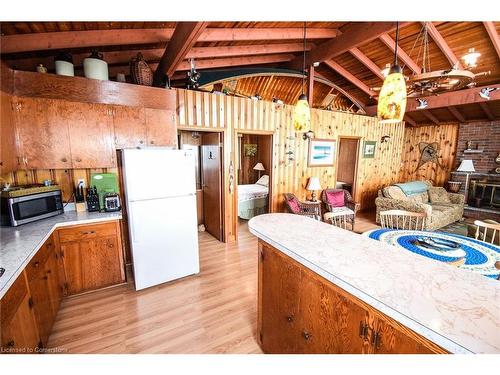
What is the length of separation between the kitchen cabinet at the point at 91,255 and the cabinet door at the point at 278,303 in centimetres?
187

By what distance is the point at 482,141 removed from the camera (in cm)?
568

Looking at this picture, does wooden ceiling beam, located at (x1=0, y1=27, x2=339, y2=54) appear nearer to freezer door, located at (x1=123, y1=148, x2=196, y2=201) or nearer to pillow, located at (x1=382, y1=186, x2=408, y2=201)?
freezer door, located at (x1=123, y1=148, x2=196, y2=201)

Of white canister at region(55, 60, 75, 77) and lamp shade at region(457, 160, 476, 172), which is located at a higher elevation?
white canister at region(55, 60, 75, 77)

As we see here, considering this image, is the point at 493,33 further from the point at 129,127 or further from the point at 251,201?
the point at 129,127

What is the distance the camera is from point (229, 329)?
200cm

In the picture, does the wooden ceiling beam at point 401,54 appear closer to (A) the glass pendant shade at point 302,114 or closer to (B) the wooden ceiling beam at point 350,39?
(B) the wooden ceiling beam at point 350,39

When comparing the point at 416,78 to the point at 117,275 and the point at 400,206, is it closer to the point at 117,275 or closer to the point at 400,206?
the point at 400,206

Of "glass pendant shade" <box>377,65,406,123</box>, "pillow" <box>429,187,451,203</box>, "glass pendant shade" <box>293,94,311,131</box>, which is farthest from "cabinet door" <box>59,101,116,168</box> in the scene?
"pillow" <box>429,187,451,203</box>

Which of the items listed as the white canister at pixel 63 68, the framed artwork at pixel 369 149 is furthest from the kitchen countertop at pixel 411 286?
the framed artwork at pixel 369 149

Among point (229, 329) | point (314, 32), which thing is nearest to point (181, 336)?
→ point (229, 329)

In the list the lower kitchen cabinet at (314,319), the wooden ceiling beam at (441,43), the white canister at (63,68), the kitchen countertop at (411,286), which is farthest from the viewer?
the wooden ceiling beam at (441,43)

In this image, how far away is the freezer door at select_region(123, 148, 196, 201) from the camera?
2.28 meters

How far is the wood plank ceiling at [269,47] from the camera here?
224 centimetres

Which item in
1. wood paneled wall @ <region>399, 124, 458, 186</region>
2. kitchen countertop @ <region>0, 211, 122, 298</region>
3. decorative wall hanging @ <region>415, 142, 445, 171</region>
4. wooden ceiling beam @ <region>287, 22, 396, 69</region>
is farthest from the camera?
decorative wall hanging @ <region>415, 142, 445, 171</region>
